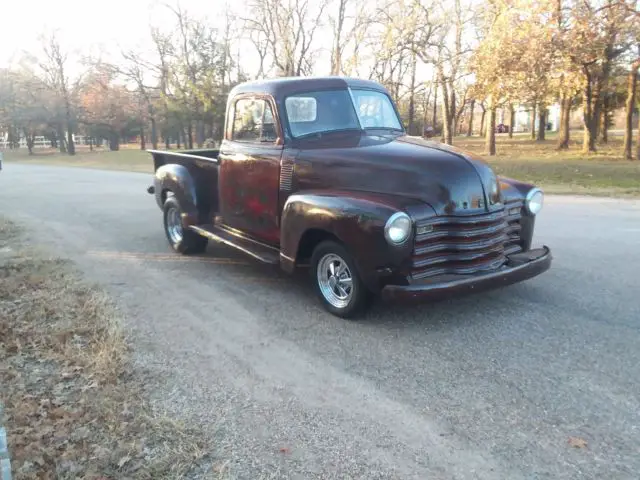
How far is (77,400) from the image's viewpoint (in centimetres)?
356

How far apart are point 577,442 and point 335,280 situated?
8.02 feet

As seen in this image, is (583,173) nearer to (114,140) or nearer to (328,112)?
(328,112)

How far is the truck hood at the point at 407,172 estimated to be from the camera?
4500mm

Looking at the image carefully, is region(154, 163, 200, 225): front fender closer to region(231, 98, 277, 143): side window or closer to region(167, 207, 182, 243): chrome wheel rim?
region(167, 207, 182, 243): chrome wheel rim

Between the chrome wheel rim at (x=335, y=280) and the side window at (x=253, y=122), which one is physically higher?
the side window at (x=253, y=122)

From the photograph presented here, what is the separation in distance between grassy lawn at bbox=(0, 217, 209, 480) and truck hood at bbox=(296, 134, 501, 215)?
225 cm

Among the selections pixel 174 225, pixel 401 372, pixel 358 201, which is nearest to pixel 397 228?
pixel 358 201

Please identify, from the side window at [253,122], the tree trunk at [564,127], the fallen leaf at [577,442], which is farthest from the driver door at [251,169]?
the tree trunk at [564,127]

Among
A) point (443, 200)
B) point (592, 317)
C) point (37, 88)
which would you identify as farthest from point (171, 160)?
point (37, 88)

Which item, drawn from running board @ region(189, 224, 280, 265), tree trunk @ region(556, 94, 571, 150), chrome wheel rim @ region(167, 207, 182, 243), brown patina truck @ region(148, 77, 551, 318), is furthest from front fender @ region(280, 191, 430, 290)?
tree trunk @ region(556, 94, 571, 150)

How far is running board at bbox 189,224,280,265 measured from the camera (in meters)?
5.61

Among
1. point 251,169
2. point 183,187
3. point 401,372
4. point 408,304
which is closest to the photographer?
point 401,372

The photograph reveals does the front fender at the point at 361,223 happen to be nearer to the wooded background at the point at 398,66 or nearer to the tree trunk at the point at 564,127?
the wooded background at the point at 398,66

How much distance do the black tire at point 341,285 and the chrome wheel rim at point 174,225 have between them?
10.6 ft
